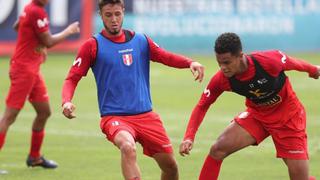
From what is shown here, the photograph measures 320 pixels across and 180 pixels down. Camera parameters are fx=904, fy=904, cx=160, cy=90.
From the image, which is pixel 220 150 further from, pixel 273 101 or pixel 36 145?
pixel 36 145

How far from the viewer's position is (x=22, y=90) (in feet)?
40.3

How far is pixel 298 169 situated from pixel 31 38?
178 inches

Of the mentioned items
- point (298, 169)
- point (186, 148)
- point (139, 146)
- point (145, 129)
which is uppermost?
point (145, 129)

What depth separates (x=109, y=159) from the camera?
13.2m

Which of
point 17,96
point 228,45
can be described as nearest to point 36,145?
point 17,96

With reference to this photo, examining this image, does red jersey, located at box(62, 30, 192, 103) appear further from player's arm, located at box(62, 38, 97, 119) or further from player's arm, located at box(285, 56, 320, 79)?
player's arm, located at box(285, 56, 320, 79)

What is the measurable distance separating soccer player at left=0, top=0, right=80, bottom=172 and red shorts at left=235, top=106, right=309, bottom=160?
3.36 metres

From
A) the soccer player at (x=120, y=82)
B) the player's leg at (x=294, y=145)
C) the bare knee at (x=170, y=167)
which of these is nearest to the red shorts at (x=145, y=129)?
the soccer player at (x=120, y=82)

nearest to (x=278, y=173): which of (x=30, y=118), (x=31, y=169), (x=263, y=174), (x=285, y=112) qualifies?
(x=263, y=174)

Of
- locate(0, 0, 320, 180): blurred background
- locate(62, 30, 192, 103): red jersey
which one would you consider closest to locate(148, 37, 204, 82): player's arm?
locate(62, 30, 192, 103): red jersey

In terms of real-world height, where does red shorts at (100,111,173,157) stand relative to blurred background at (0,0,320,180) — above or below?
above

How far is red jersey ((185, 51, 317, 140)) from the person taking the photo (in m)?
9.50

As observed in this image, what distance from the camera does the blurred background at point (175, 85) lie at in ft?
41.4

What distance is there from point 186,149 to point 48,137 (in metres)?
6.36
